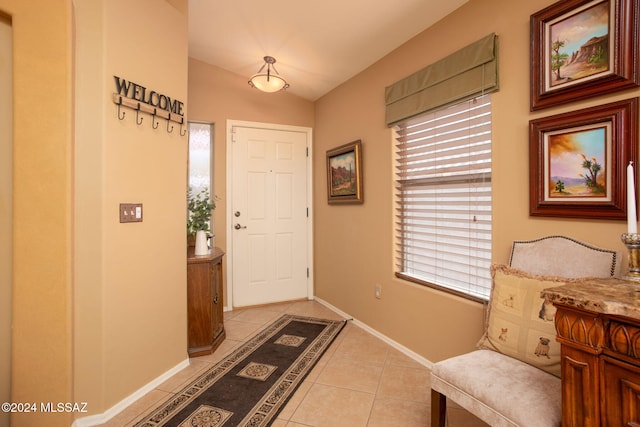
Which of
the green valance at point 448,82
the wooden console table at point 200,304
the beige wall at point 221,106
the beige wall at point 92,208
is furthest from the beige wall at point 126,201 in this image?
the green valance at point 448,82

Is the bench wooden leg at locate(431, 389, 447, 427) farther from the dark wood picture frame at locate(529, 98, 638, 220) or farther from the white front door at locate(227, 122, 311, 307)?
the white front door at locate(227, 122, 311, 307)

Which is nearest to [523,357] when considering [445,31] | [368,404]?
[368,404]

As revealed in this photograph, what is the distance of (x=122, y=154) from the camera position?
196 centimetres

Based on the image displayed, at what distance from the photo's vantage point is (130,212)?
2.00 meters

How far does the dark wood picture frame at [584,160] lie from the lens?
1.39m

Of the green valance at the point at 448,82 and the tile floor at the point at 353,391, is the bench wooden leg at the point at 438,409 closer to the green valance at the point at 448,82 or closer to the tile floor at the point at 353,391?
the tile floor at the point at 353,391

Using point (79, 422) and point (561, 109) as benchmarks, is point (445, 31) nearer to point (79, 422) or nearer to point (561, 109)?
point (561, 109)

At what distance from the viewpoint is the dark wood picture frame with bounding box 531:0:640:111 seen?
137 centimetres

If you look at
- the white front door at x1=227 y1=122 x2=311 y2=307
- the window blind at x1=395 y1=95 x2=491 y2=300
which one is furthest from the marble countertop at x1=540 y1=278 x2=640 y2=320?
the white front door at x1=227 y1=122 x2=311 y2=307

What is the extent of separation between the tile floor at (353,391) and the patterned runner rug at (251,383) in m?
0.08

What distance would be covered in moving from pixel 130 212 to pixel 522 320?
226 cm

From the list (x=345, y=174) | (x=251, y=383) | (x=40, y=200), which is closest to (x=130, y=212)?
(x=40, y=200)

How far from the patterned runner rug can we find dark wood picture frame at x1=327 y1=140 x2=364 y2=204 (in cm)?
139

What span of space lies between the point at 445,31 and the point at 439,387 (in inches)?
89.7
